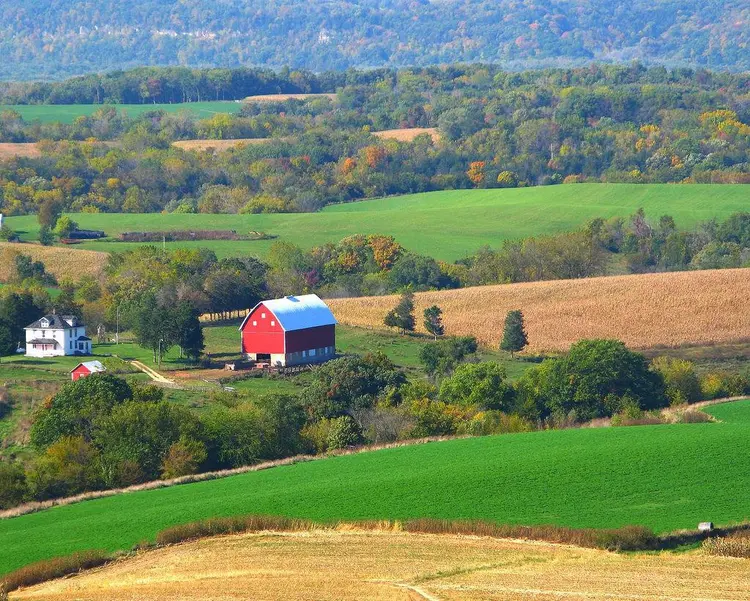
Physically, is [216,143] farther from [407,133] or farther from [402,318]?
[402,318]

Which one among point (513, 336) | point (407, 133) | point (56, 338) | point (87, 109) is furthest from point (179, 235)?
point (87, 109)

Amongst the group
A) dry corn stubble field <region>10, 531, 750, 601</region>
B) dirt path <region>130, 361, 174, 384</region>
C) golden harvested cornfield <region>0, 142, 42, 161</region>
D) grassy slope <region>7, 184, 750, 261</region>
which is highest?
golden harvested cornfield <region>0, 142, 42, 161</region>

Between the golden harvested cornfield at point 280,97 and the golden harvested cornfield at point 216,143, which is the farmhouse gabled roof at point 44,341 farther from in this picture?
the golden harvested cornfield at point 280,97

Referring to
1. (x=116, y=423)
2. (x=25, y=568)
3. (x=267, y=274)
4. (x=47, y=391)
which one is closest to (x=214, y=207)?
(x=267, y=274)

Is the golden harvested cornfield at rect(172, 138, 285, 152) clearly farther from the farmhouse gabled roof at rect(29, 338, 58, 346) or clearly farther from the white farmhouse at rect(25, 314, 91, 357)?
the farmhouse gabled roof at rect(29, 338, 58, 346)

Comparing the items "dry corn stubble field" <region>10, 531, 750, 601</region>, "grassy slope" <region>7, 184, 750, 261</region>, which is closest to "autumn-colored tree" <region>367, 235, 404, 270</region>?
"grassy slope" <region>7, 184, 750, 261</region>

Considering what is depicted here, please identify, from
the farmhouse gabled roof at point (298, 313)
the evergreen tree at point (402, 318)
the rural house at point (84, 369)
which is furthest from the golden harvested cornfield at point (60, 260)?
the rural house at point (84, 369)
